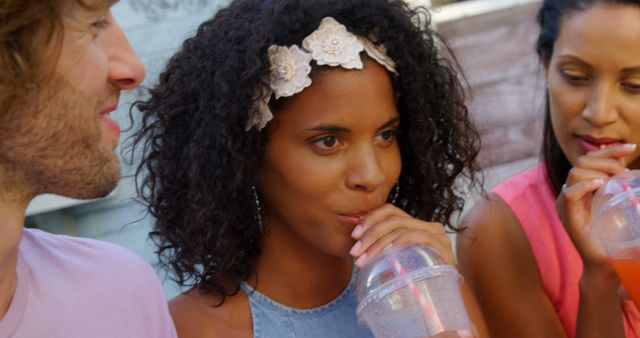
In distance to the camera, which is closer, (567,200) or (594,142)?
(567,200)

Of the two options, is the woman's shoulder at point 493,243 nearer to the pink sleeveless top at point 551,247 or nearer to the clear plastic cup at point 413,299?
the pink sleeveless top at point 551,247

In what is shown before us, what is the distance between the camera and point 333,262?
245cm

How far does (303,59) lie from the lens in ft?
7.32

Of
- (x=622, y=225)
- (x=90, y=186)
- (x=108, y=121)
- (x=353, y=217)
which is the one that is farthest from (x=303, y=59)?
(x=622, y=225)

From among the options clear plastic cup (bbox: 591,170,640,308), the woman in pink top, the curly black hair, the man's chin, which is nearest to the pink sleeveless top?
the woman in pink top

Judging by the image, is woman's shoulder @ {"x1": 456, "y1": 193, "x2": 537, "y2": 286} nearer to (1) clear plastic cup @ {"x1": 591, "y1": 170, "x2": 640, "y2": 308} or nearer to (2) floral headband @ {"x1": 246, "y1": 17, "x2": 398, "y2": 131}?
(1) clear plastic cup @ {"x1": 591, "y1": 170, "x2": 640, "y2": 308}

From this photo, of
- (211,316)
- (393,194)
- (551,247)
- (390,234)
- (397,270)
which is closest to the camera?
(397,270)

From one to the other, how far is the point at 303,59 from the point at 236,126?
22cm

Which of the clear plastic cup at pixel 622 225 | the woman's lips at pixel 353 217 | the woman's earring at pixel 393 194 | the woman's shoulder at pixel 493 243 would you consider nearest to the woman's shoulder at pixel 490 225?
the woman's shoulder at pixel 493 243

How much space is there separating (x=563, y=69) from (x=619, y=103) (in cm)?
17

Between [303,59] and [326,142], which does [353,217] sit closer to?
[326,142]

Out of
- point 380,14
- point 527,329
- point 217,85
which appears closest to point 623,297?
point 527,329

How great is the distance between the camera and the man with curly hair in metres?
1.66

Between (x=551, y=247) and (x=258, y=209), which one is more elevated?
(x=258, y=209)
